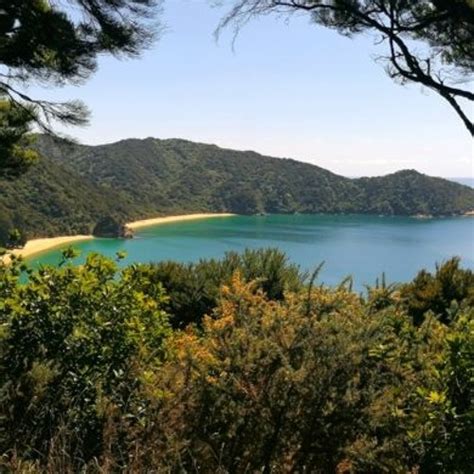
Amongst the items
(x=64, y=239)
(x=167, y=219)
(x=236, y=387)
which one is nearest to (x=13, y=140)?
(x=236, y=387)

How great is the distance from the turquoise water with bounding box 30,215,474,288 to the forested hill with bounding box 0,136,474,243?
42.3 ft

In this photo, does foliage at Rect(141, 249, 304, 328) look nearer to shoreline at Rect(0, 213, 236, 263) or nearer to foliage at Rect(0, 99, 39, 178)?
foliage at Rect(0, 99, 39, 178)

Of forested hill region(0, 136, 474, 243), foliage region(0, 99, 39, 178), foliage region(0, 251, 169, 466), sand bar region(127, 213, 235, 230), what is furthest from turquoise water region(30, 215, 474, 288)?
foliage region(0, 251, 169, 466)

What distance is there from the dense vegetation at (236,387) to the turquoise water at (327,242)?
4192cm

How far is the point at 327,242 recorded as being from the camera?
82562mm

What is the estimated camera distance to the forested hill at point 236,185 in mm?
132375

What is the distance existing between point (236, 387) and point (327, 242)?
80.6 meters

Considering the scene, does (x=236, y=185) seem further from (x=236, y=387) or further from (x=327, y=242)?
(x=236, y=387)

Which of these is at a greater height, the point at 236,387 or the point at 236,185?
the point at 236,185

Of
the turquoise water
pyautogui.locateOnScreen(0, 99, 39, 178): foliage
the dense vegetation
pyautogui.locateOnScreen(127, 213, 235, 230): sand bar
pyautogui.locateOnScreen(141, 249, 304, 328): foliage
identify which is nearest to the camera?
the dense vegetation

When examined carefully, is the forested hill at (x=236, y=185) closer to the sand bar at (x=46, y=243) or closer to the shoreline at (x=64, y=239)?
the shoreline at (x=64, y=239)

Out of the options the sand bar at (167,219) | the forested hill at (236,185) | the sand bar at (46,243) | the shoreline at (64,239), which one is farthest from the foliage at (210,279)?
the forested hill at (236,185)

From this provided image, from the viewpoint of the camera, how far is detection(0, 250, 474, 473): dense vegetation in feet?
9.29

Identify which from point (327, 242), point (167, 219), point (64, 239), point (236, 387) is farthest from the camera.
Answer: point (167, 219)
